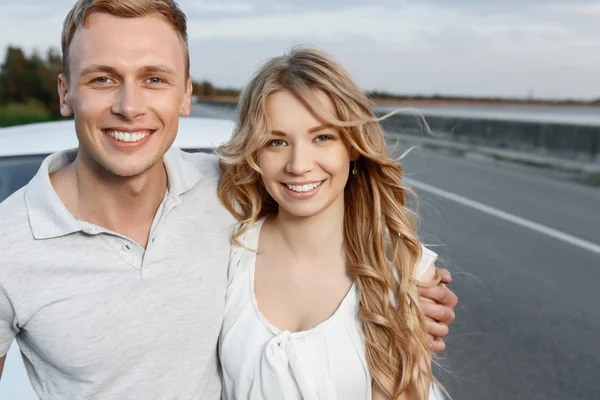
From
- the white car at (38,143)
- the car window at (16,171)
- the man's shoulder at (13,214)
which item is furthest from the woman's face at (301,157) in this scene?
the car window at (16,171)

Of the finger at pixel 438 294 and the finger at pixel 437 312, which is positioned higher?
the finger at pixel 438 294

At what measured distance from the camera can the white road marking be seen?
25.1 ft

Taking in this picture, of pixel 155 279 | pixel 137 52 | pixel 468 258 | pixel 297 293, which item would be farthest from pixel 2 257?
pixel 468 258

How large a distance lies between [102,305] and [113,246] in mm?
184

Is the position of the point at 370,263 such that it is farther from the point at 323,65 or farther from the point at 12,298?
the point at 12,298

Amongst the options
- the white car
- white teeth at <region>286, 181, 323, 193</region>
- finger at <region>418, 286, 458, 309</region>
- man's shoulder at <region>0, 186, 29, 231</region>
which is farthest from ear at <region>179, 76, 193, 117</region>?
finger at <region>418, 286, 458, 309</region>

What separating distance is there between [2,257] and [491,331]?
12.6ft

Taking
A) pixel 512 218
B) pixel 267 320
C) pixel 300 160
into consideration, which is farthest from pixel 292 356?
pixel 512 218

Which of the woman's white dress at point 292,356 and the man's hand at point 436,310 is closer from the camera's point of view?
the woman's white dress at point 292,356

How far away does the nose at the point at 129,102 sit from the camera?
2234 mm

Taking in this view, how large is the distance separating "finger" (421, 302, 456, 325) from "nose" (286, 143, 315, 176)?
0.60 metres

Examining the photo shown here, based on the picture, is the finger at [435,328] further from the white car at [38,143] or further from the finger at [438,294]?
the white car at [38,143]

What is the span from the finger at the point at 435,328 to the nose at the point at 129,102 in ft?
3.83

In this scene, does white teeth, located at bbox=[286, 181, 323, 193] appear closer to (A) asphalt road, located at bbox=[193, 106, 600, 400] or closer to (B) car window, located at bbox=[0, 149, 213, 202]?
(A) asphalt road, located at bbox=[193, 106, 600, 400]
